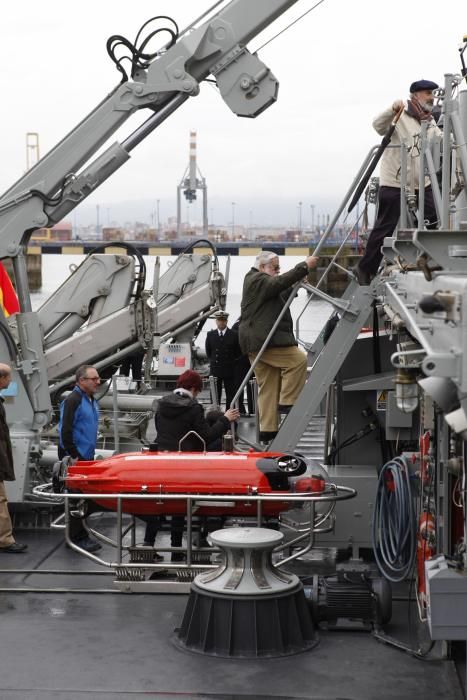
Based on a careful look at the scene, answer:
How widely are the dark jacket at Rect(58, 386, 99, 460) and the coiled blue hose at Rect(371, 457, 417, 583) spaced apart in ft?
8.93

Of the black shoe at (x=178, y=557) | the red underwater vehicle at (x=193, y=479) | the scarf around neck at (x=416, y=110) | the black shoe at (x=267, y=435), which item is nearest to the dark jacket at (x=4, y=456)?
the red underwater vehicle at (x=193, y=479)

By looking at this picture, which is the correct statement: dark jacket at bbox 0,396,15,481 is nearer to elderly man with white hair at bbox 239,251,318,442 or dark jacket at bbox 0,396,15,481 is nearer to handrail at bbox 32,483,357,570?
handrail at bbox 32,483,357,570

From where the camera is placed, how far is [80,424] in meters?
9.70

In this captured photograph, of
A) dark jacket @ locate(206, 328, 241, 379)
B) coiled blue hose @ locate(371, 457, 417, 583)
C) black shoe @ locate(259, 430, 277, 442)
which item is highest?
dark jacket @ locate(206, 328, 241, 379)

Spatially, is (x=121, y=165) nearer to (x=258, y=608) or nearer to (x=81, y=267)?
(x=81, y=267)

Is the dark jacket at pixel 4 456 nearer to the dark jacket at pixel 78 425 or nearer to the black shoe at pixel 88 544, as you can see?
the dark jacket at pixel 78 425

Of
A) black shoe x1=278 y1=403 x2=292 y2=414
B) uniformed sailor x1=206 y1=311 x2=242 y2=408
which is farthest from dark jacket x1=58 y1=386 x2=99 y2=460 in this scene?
uniformed sailor x1=206 y1=311 x2=242 y2=408

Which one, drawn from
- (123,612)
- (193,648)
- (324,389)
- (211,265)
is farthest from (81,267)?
(211,265)

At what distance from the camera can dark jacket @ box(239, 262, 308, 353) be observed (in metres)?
9.67

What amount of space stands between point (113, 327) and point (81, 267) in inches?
33.6

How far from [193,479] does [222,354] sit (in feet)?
31.1

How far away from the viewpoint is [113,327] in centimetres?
1370

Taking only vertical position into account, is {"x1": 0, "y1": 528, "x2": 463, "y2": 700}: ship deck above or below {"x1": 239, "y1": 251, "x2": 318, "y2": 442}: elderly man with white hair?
below

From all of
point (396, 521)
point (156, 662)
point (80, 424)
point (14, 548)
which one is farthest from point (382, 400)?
point (156, 662)
